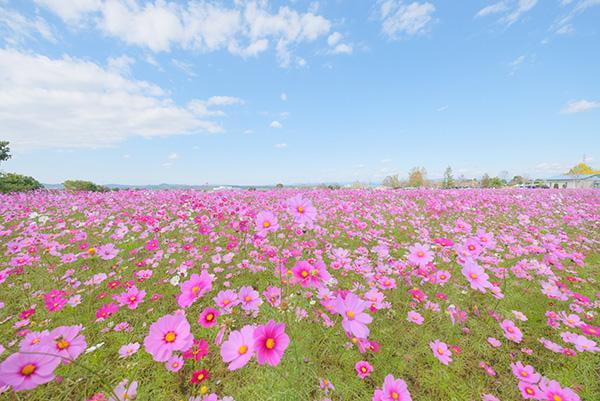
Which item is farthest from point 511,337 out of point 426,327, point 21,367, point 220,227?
point 220,227

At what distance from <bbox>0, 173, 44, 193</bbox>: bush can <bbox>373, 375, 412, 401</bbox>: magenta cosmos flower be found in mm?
17065

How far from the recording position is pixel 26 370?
81cm

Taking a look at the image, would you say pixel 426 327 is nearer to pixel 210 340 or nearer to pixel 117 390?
pixel 210 340

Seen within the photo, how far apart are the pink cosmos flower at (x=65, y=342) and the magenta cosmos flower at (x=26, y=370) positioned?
7cm

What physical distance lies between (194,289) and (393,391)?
3.38 ft

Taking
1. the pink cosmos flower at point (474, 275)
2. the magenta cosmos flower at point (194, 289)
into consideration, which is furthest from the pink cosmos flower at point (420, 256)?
the magenta cosmos flower at point (194, 289)

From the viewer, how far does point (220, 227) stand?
4988 mm

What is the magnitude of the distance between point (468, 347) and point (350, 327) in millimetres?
1568

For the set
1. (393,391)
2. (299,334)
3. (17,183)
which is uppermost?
(17,183)

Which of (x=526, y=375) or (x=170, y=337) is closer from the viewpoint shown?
(x=170, y=337)

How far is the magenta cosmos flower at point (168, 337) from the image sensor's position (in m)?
1.01

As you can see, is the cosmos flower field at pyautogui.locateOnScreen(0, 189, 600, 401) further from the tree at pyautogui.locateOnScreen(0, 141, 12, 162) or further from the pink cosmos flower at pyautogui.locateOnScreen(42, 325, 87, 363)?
the tree at pyautogui.locateOnScreen(0, 141, 12, 162)

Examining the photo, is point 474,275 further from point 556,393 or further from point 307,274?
point 307,274

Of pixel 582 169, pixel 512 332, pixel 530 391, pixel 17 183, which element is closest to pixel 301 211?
pixel 530 391
